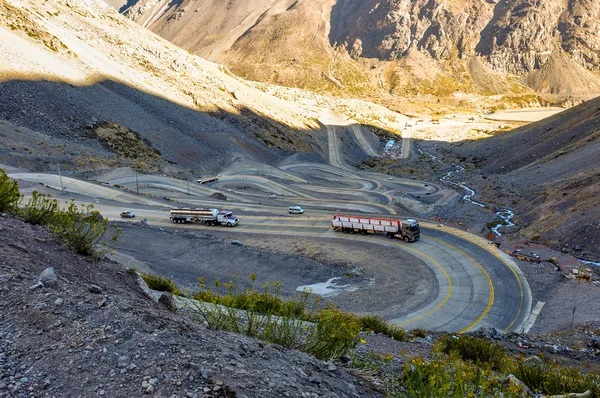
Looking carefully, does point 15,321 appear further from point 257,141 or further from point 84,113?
point 257,141

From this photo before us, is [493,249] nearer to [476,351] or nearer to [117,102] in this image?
[476,351]

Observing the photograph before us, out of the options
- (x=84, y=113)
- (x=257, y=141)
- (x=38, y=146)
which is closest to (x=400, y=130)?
(x=257, y=141)

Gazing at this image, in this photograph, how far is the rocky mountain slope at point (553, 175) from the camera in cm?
3672

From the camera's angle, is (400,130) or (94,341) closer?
(94,341)

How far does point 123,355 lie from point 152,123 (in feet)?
247

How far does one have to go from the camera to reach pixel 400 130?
496 feet

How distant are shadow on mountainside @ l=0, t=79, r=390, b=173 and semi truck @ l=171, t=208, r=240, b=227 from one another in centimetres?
2732

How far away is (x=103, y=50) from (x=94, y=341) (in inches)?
3865

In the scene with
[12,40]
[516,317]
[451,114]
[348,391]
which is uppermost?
[451,114]

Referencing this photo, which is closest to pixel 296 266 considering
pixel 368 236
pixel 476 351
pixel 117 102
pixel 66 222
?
pixel 368 236

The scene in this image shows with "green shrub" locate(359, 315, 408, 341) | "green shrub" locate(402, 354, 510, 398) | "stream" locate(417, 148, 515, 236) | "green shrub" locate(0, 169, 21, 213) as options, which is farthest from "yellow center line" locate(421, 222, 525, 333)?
"green shrub" locate(0, 169, 21, 213)

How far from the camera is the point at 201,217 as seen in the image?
40.0m

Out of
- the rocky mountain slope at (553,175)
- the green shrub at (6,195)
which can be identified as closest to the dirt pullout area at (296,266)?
the green shrub at (6,195)

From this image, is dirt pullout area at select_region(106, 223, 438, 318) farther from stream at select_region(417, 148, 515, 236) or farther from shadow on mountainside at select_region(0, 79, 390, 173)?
shadow on mountainside at select_region(0, 79, 390, 173)
